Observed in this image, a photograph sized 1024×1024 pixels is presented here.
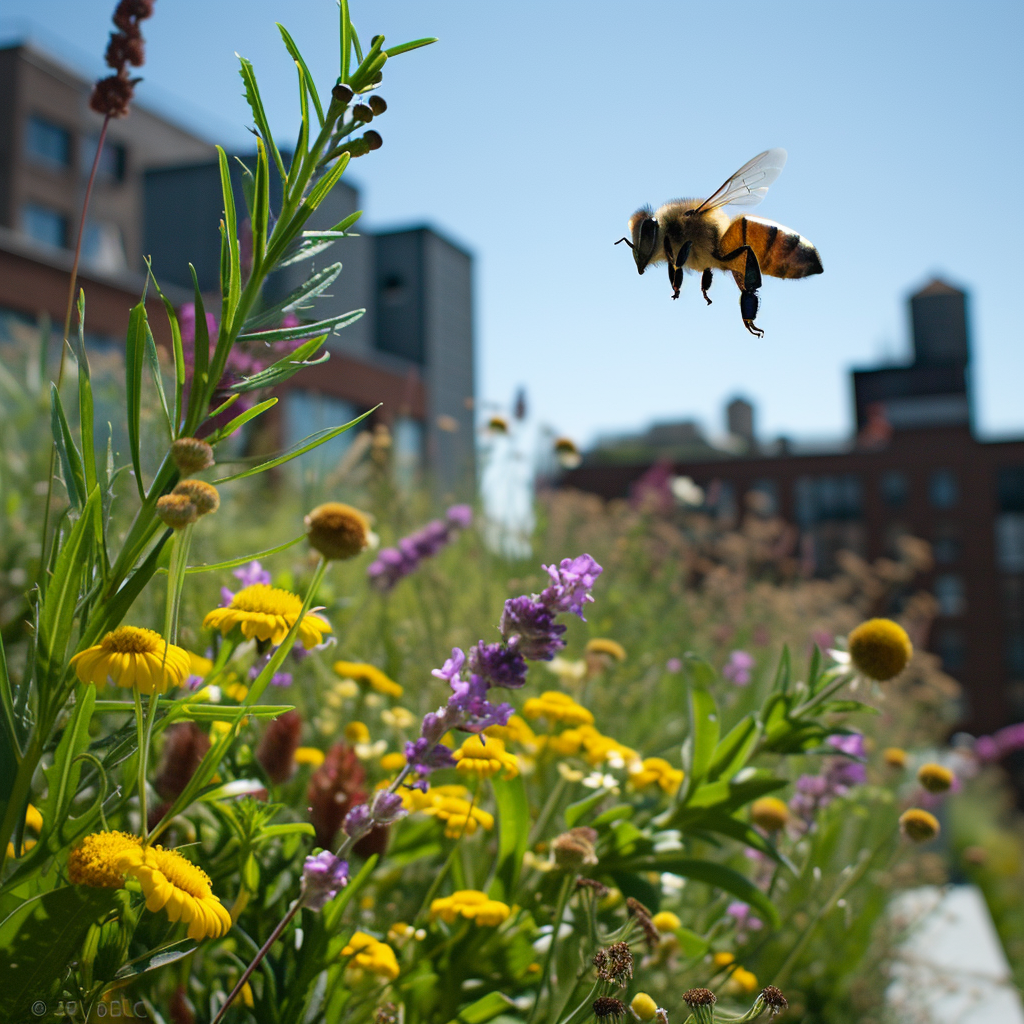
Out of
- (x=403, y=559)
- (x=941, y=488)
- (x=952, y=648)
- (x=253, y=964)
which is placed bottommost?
(x=952, y=648)

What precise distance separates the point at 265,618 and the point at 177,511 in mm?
227

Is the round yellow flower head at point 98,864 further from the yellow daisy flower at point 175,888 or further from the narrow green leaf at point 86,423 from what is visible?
the narrow green leaf at point 86,423

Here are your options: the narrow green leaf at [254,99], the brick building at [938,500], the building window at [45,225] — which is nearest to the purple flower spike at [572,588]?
the narrow green leaf at [254,99]

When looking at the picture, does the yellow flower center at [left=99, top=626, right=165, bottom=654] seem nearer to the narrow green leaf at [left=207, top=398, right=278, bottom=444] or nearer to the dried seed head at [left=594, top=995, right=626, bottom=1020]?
the narrow green leaf at [left=207, top=398, right=278, bottom=444]

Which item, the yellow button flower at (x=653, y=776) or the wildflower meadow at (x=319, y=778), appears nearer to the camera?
the wildflower meadow at (x=319, y=778)

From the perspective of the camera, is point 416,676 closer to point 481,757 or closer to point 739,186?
point 481,757

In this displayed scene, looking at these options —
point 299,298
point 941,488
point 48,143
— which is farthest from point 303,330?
point 941,488

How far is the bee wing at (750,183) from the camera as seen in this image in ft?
3.50

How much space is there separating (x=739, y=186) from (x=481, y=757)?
28.9 inches

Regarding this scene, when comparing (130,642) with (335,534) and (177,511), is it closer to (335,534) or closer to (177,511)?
(177,511)

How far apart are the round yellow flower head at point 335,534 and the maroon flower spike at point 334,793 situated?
0.30 metres

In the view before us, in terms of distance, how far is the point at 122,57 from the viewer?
103cm

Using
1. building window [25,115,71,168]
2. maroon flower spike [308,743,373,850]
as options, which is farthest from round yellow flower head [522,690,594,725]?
building window [25,115,71,168]

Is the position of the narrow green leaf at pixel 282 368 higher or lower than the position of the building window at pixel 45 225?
lower
